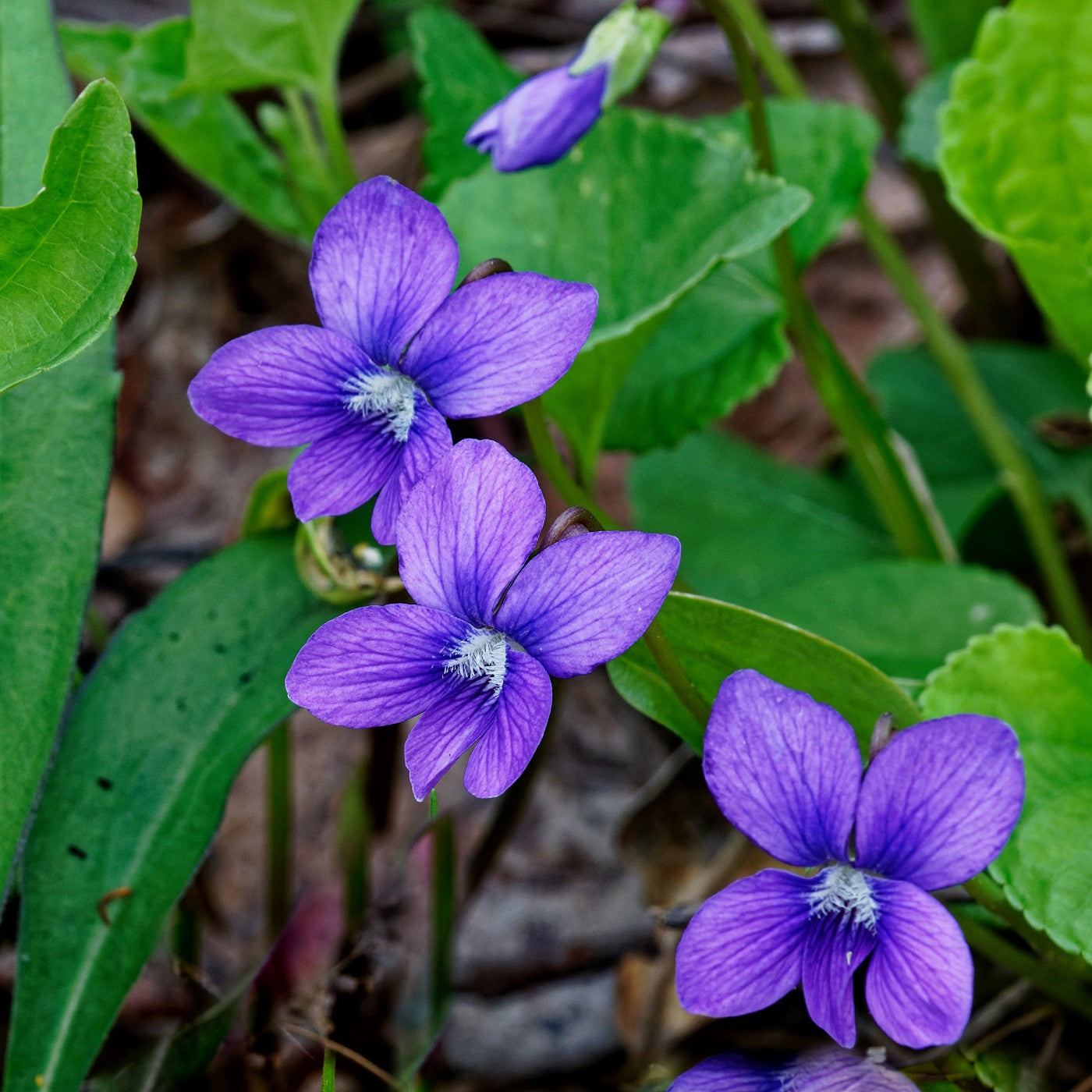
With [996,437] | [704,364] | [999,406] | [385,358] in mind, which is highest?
[385,358]

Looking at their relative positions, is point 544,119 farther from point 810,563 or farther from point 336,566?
point 810,563

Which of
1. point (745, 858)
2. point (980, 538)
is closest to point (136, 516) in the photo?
point (745, 858)

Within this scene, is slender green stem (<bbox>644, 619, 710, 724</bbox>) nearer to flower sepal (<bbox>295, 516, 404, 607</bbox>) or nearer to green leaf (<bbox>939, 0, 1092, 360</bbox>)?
flower sepal (<bbox>295, 516, 404, 607</bbox>)

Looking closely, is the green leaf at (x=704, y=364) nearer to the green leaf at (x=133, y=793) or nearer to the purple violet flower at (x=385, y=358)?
the green leaf at (x=133, y=793)

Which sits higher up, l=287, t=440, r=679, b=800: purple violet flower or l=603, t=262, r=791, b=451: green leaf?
l=287, t=440, r=679, b=800: purple violet flower

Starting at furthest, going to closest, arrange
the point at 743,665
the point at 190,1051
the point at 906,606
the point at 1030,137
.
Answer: the point at 906,606 < the point at 1030,137 < the point at 190,1051 < the point at 743,665

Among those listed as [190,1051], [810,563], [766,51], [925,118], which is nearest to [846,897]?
[190,1051]

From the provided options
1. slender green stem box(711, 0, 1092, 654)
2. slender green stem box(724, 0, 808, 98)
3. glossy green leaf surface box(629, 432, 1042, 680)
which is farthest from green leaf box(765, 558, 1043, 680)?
slender green stem box(724, 0, 808, 98)
